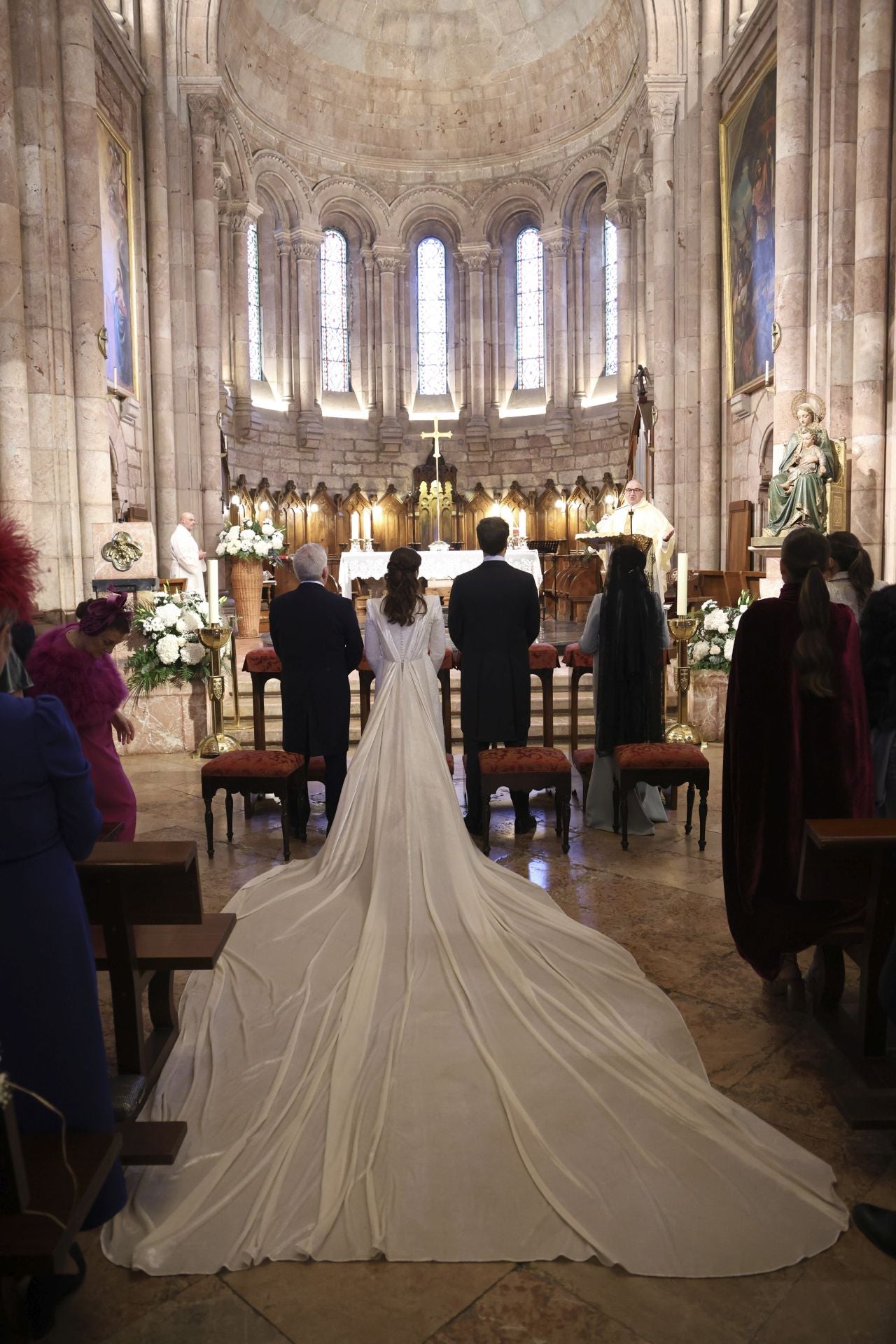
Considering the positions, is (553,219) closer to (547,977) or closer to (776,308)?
(776,308)

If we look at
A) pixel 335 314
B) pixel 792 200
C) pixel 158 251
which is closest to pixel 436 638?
pixel 792 200

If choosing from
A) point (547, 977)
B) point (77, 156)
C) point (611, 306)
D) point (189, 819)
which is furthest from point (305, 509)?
point (547, 977)

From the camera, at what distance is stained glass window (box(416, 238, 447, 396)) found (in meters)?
22.4

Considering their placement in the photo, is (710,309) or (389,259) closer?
(710,309)

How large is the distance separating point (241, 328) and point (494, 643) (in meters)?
15.3

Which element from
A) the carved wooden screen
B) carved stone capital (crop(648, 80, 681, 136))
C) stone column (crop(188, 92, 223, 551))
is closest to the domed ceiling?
carved stone capital (crop(648, 80, 681, 136))

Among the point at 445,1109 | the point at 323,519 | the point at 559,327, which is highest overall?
the point at 559,327

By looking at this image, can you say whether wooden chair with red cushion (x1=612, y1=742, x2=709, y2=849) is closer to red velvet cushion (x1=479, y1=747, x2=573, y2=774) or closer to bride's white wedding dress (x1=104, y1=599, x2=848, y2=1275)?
red velvet cushion (x1=479, y1=747, x2=573, y2=774)

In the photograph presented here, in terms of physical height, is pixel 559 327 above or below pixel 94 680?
above

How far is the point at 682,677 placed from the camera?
8102mm

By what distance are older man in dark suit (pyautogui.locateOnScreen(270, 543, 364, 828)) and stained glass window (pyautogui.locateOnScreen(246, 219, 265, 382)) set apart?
15.8 metres

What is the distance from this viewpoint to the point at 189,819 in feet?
22.0

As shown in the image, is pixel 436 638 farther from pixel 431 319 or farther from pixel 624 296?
pixel 431 319

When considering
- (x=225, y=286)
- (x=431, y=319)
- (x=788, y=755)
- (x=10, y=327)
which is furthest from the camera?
(x=431, y=319)
